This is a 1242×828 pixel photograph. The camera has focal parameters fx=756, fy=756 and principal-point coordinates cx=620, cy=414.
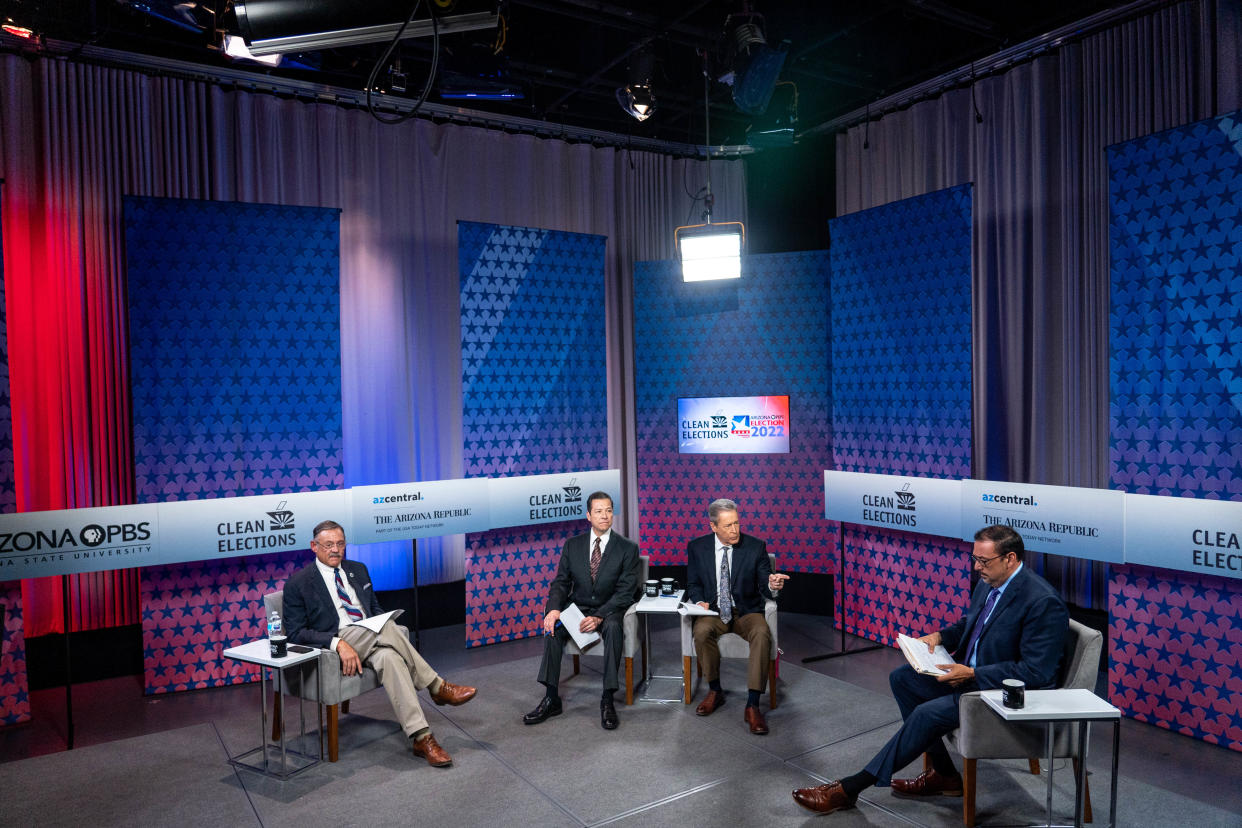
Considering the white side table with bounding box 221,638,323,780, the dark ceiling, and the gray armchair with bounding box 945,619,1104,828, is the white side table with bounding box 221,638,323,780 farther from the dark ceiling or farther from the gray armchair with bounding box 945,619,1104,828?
the dark ceiling

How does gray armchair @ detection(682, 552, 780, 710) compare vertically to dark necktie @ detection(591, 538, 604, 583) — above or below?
below

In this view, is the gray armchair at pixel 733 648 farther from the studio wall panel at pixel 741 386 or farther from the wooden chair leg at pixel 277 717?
the wooden chair leg at pixel 277 717

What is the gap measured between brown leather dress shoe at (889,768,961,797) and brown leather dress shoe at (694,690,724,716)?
1351mm

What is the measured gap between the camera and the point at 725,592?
16.8ft

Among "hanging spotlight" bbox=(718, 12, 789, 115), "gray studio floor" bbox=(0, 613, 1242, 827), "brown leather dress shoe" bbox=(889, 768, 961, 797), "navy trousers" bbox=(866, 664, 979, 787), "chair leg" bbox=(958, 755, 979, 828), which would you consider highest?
"hanging spotlight" bbox=(718, 12, 789, 115)

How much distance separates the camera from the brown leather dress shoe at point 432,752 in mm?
4219

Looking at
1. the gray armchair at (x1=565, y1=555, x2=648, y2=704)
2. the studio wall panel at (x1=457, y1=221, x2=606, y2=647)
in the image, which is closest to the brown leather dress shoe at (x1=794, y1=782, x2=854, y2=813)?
the gray armchair at (x1=565, y1=555, x2=648, y2=704)

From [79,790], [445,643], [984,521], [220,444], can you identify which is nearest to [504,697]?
[445,643]

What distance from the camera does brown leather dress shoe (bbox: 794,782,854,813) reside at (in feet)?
12.0

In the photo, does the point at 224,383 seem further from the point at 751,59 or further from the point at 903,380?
the point at 903,380

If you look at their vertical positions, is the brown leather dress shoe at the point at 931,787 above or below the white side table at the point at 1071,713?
below

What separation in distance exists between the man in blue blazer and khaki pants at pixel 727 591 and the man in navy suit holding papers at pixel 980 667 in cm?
113

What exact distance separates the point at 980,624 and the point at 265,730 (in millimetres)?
3886

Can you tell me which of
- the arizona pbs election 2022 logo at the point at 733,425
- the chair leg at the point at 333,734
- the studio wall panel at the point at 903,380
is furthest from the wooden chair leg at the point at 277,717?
the arizona pbs election 2022 logo at the point at 733,425
